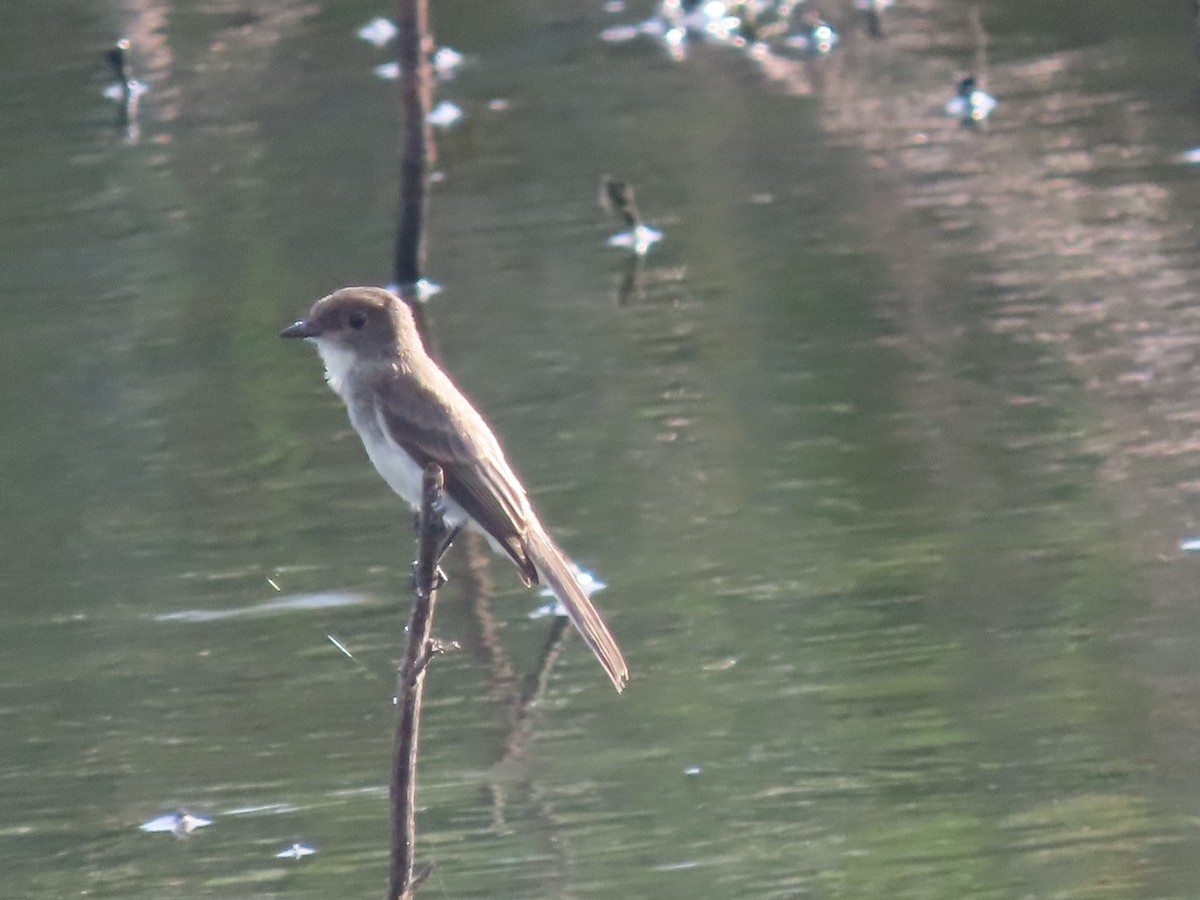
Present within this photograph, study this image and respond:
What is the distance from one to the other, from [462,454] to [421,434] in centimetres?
13

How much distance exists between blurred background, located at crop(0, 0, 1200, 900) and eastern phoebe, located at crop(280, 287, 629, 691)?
99cm

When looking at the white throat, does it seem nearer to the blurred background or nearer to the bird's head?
the bird's head

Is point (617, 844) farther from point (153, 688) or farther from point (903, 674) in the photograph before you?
point (153, 688)

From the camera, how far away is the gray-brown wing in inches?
237

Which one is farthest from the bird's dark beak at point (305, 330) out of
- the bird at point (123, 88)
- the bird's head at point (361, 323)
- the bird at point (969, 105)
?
the bird at point (123, 88)

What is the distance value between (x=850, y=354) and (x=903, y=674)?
3.79 metres

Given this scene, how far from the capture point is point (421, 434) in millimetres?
6195

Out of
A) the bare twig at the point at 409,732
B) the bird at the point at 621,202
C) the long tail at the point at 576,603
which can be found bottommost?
the bird at the point at 621,202

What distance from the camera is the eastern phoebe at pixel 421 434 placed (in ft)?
19.7

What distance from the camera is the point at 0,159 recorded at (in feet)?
54.1

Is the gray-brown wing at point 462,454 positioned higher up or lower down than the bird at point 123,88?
higher up

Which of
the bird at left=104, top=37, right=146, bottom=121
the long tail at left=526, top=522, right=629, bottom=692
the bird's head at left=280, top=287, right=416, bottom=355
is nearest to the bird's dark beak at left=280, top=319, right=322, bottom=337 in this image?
the bird's head at left=280, top=287, right=416, bottom=355

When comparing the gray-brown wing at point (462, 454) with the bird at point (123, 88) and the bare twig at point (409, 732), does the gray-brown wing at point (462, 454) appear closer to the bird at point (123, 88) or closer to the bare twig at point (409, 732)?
the bare twig at point (409, 732)

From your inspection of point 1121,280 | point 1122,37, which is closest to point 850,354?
point 1121,280
